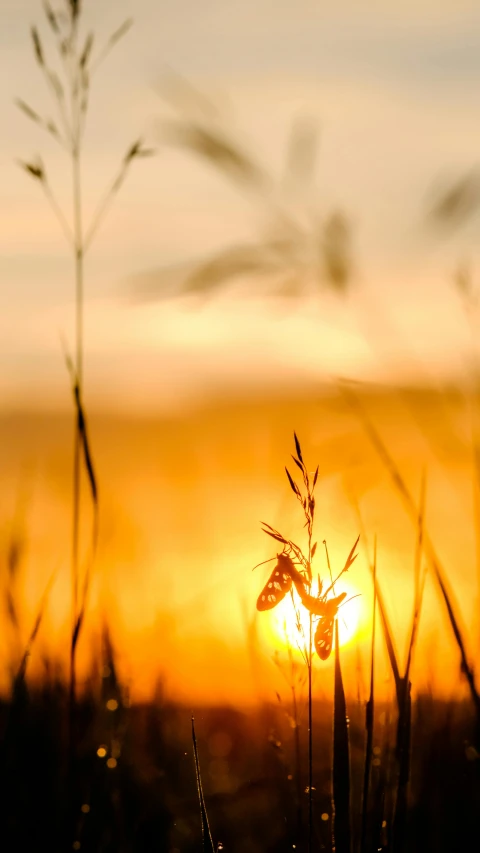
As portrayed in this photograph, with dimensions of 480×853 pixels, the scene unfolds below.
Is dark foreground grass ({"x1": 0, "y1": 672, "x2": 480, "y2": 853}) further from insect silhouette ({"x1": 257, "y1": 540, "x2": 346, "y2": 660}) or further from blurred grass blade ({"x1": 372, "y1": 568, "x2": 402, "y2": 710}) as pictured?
insect silhouette ({"x1": 257, "y1": 540, "x2": 346, "y2": 660})

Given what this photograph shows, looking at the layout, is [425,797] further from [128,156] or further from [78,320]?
[128,156]

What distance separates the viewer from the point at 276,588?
1.28 meters

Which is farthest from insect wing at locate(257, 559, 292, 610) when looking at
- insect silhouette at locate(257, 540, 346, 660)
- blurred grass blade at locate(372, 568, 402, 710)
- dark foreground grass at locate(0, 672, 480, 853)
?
dark foreground grass at locate(0, 672, 480, 853)

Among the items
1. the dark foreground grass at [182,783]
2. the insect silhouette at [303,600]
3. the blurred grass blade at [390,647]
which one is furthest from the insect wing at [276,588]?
the dark foreground grass at [182,783]

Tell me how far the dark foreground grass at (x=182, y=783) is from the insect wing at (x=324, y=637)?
23 cm

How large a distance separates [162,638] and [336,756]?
2006 mm


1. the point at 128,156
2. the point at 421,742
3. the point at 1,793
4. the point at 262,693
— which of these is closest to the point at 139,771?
the point at 262,693

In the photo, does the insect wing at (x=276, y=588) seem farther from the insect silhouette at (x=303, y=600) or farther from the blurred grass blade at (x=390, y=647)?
the blurred grass blade at (x=390, y=647)

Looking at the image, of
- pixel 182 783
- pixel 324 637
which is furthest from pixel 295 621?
pixel 182 783

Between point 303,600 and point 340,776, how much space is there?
24 cm

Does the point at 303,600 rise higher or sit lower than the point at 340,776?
higher

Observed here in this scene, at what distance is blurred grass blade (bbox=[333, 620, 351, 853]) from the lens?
122cm

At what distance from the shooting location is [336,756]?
123cm

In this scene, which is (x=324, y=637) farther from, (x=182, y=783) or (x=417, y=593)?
(x=182, y=783)
